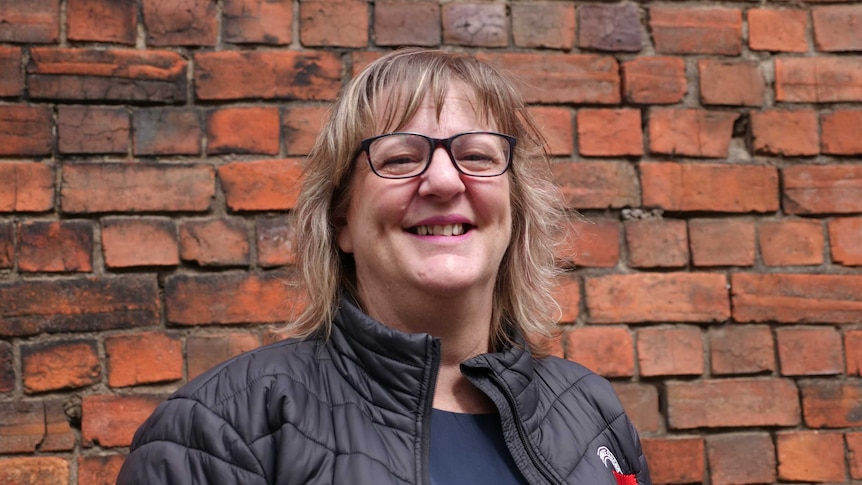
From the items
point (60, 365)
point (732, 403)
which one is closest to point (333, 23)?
point (60, 365)

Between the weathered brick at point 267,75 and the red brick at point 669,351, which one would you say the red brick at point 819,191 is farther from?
the weathered brick at point 267,75

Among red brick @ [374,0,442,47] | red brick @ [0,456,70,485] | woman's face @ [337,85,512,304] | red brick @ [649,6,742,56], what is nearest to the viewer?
woman's face @ [337,85,512,304]

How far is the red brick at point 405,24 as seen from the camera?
1.91m

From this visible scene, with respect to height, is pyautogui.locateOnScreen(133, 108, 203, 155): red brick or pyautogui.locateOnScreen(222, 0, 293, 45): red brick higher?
pyautogui.locateOnScreen(222, 0, 293, 45): red brick

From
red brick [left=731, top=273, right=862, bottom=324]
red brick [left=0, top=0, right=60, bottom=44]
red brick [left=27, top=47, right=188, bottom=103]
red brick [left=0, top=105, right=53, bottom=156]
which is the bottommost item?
red brick [left=731, top=273, right=862, bottom=324]

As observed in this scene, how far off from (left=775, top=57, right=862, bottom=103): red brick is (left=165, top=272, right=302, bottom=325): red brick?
1.30 meters

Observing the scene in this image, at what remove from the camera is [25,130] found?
5.81 ft

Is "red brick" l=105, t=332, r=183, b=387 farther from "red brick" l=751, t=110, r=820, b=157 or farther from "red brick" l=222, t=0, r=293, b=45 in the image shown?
"red brick" l=751, t=110, r=820, b=157

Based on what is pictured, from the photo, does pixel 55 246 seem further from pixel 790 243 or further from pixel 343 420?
pixel 790 243

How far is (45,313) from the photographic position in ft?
5.72

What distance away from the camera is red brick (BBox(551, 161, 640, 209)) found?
1.95 metres

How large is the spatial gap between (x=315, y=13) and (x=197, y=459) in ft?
3.68

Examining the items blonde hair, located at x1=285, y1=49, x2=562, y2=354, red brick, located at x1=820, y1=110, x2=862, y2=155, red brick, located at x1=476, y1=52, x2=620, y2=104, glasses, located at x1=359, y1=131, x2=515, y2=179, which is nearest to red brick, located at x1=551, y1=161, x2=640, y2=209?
red brick, located at x1=476, y1=52, x2=620, y2=104

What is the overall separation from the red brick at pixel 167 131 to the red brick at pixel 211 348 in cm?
42
